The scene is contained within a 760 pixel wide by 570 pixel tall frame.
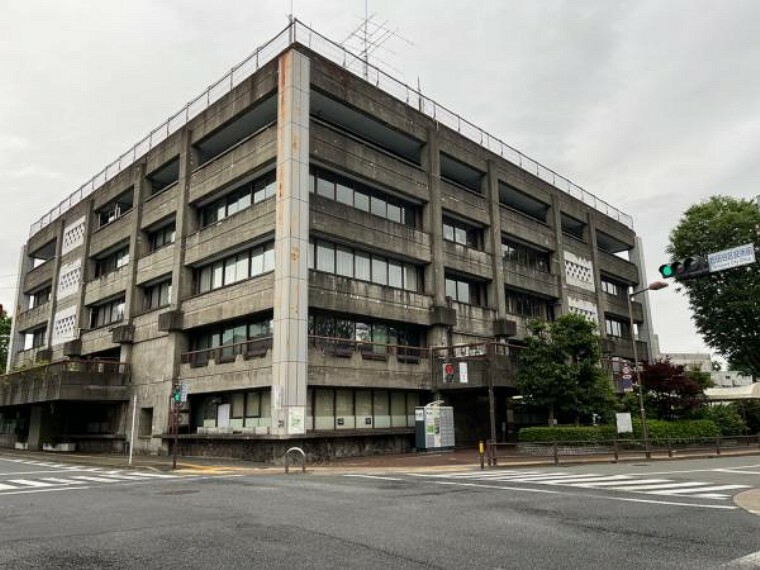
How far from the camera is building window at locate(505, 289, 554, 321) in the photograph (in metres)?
42.3

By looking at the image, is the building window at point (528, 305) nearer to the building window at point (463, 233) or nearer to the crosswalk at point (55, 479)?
the building window at point (463, 233)

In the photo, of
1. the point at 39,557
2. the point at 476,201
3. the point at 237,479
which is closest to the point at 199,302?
the point at 237,479

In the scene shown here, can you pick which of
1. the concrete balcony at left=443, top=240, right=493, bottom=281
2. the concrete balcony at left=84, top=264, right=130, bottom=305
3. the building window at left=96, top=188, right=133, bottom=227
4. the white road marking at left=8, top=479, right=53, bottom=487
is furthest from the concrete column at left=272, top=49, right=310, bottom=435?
the building window at left=96, top=188, right=133, bottom=227

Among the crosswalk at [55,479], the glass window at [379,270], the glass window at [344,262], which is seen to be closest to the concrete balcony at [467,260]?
the glass window at [379,270]

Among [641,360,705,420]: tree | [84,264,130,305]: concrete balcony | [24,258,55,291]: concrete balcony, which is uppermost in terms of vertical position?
[24,258,55,291]: concrete balcony

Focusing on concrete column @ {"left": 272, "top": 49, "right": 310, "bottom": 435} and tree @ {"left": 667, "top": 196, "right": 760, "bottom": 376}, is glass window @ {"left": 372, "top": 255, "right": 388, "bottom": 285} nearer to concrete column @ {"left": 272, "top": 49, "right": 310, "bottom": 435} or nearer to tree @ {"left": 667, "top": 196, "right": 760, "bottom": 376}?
concrete column @ {"left": 272, "top": 49, "right": 310, "bottom": 435}

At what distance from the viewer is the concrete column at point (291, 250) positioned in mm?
26438

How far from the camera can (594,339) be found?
31.4 metres

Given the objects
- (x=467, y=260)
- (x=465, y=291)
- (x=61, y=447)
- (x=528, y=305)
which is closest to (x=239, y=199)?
(x=467, y=260)

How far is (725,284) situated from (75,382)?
151 ft

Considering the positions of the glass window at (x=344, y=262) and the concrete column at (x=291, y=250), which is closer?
the concrete column at (x=291, y=250)

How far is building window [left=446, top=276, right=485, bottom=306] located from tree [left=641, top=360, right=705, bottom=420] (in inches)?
435

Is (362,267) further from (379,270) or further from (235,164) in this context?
(235,164)

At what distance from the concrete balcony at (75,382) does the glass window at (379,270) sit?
18.0m
